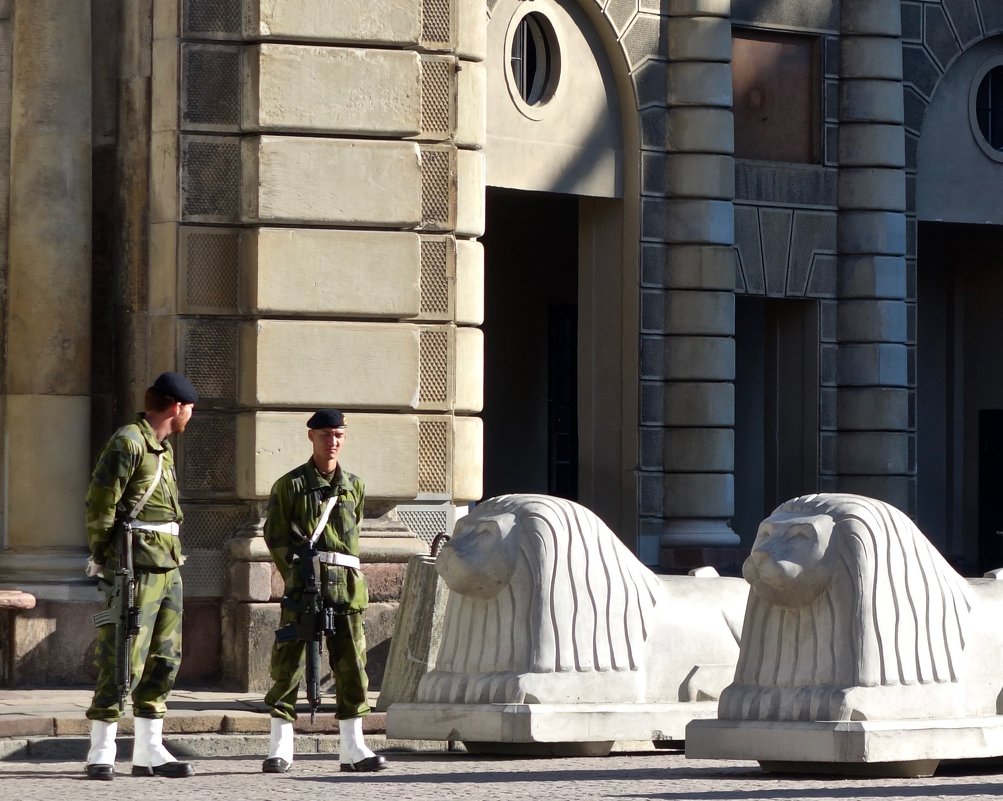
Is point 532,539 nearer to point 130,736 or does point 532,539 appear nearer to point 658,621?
point 658,621

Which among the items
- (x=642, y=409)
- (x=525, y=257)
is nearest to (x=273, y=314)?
(x=642, y=409)

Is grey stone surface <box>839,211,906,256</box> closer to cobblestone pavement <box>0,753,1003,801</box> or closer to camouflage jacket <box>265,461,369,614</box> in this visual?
cobblestone pavement <box>0,753,1003,801</box>

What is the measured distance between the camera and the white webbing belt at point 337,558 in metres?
11.0

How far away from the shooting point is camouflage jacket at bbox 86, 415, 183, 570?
34.6 feet

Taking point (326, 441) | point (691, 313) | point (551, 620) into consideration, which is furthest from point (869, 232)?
point (326, 441)

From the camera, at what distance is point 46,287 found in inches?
555

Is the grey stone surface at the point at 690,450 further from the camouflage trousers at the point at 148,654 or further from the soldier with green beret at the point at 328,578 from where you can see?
the camouflage trousers at the point at 148,654

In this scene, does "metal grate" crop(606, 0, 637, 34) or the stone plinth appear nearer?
the stone plinth

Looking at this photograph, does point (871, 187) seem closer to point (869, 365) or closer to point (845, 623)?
point (869, 365)

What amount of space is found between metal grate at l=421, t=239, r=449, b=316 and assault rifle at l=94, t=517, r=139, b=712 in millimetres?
4226

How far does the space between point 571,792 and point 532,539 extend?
209 centimetres

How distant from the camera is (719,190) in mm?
20484

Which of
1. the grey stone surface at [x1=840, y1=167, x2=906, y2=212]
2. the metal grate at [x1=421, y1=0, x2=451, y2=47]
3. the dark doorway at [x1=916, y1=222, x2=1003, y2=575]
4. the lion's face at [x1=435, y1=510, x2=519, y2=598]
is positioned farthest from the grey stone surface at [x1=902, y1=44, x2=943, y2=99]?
the lion's face at [x1=435, y1=510, x2=519, y2=598]

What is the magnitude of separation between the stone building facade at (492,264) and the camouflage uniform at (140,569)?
9.89ft
